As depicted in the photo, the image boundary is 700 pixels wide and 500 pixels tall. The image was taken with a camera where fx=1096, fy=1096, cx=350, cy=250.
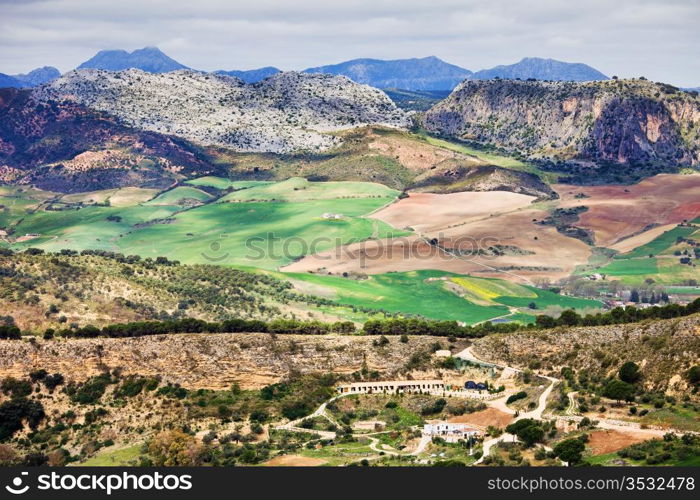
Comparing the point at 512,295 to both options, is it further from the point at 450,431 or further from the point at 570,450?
the point at 570,450

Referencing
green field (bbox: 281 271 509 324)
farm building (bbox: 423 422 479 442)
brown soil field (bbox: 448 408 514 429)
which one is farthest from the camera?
green field (bbox: 281 271 509 324)

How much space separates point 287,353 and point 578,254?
96944 mm

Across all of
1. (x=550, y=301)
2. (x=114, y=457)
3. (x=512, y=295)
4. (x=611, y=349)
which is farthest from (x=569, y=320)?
(x=512, y=295)

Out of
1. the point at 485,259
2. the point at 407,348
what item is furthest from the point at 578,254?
the point at 407,348

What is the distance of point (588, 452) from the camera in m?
74.1

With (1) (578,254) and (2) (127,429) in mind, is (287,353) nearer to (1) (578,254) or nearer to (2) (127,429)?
(2) (127,429)

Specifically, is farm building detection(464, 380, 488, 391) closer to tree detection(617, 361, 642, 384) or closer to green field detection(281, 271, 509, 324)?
tree detection(617, 361, 642, 384)

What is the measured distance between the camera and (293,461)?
78.8 metres

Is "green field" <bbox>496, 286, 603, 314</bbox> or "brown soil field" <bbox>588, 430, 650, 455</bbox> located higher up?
"brown soil field" <bbox>588, 430, 650, 455</bbox>

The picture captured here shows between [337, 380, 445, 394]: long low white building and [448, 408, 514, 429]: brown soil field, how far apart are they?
9686 mm

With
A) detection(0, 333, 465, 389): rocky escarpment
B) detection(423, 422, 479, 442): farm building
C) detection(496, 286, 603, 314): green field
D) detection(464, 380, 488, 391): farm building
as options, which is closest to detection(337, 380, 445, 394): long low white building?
detection(0, 333, 465, 389): rocky escarpment

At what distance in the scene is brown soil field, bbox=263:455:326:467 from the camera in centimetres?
7674

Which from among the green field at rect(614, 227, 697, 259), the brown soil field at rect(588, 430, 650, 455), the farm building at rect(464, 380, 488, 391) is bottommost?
the farm building at rect(464, 380, 488, 391)

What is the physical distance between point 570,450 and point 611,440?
4730 millimetres
